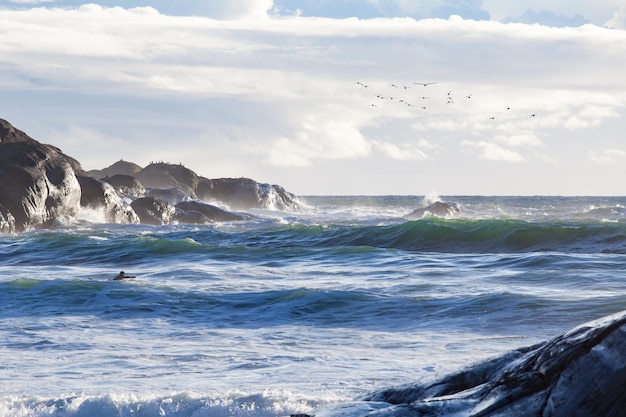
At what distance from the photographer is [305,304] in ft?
44.4

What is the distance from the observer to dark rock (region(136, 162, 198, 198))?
59.2 m

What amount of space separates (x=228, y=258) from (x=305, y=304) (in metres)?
8.78

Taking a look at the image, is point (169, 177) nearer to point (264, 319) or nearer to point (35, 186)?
point (35, 186)

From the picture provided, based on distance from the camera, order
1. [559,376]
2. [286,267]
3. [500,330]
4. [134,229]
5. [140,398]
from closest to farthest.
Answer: [559,376]
[140,398]
[500,330]
[286,267]
[134,229]

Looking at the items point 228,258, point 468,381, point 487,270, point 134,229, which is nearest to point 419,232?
point 228,258

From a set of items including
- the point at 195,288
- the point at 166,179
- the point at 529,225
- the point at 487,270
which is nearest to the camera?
the point at 195,288

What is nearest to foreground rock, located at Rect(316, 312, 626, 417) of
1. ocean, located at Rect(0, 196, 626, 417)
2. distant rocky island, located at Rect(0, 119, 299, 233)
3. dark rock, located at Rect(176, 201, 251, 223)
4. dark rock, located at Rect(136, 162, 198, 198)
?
ocean, located at Rect(0, 196, 626, 417)

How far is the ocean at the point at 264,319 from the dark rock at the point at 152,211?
14.8m

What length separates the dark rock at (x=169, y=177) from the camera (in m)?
59.2

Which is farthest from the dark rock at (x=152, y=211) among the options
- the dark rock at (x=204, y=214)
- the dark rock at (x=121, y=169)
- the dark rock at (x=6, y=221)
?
the dark rock at (x=121, y=169)

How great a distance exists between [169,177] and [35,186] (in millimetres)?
26881

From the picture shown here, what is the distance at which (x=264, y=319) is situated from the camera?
498 inches

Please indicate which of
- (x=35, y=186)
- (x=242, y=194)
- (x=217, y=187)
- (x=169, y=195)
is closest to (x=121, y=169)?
(x=217, y=187)

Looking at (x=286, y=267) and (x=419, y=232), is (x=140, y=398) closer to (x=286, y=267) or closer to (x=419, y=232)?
(x=286, y=267)
